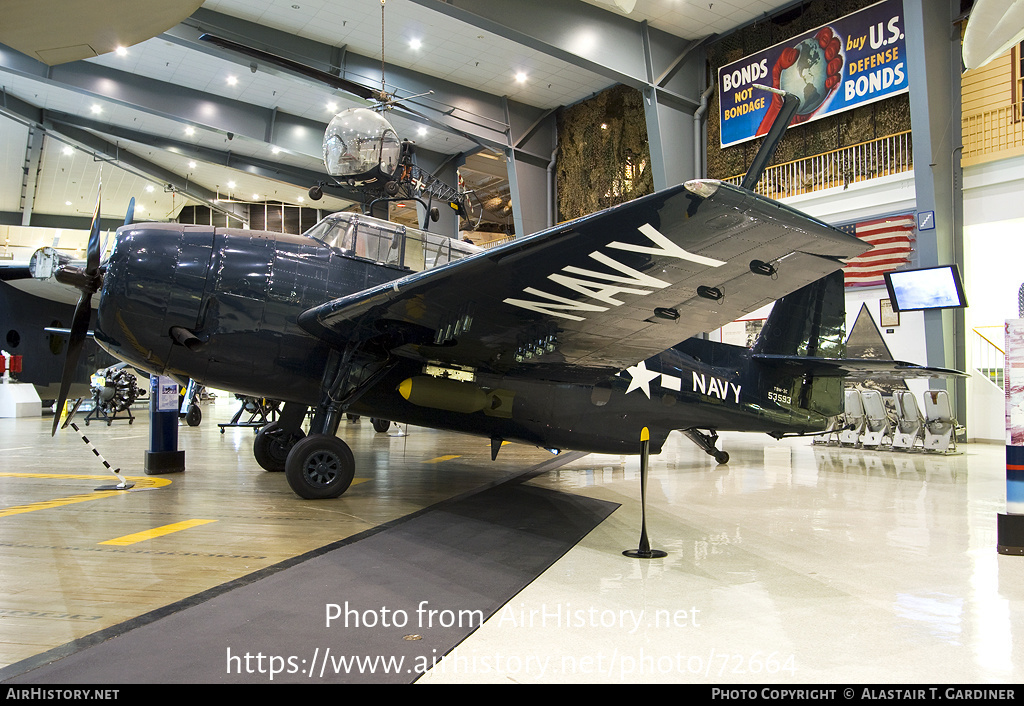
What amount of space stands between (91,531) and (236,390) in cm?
175

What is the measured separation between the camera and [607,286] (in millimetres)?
3633

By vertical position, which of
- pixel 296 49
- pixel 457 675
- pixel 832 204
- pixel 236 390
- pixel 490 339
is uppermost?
pixel 296 49

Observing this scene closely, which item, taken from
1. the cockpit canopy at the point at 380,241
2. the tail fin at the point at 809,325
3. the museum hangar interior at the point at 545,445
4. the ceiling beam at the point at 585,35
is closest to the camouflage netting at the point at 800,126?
the museum hangar interior at the point at 545,445

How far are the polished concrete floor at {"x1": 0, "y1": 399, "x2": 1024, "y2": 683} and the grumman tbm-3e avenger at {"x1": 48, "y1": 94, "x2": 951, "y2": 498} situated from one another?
2.90ft

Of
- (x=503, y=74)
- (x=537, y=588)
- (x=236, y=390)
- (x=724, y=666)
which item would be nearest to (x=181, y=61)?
(x=503, y=74)

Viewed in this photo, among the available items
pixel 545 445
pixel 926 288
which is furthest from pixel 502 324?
pixel 926 288

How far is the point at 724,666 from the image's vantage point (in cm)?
228

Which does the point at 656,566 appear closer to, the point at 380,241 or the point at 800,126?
the point at 380,241

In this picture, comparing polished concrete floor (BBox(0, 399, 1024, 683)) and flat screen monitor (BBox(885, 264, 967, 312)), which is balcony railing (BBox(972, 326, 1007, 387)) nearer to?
flat screen monitor (BBox(885, 264, 967, 312))

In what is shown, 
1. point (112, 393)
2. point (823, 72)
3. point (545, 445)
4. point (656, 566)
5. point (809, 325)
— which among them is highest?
point (823, 72)

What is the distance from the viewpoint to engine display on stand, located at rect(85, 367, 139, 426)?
50.2 ft

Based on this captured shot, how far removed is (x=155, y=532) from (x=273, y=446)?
3181 mm

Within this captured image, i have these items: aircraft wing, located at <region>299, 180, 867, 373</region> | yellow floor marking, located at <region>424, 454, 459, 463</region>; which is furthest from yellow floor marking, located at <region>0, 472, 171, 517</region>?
yellow floor marking, located at <region>424, 454, 459, 463</region>

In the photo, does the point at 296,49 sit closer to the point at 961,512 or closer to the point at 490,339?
the point at 490,339
